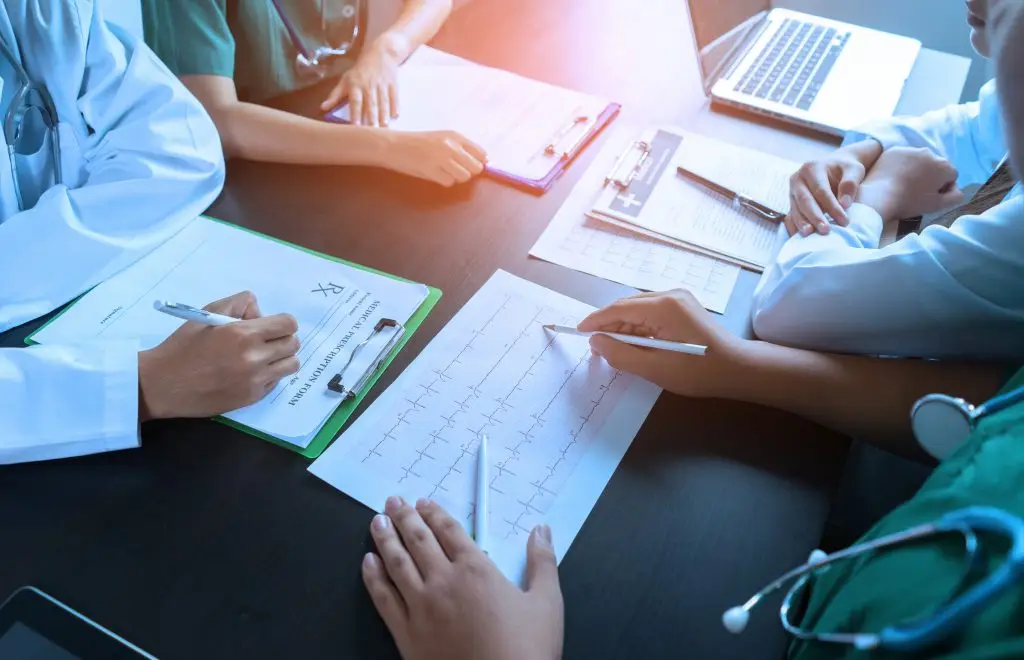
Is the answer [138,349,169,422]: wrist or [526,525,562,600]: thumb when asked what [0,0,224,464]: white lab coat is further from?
[526,525,562,600]: thumb

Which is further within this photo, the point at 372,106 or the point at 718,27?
the point at 718,27

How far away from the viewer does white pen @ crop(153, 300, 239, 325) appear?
2.05ft

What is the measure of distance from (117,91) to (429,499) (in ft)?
2.16

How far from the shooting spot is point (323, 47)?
120cm

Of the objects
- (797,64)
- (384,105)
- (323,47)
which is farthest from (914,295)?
(323,47)

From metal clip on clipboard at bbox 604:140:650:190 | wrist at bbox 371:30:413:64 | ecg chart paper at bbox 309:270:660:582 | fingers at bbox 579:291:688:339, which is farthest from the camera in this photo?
wrist at bbox 371:30:413:64

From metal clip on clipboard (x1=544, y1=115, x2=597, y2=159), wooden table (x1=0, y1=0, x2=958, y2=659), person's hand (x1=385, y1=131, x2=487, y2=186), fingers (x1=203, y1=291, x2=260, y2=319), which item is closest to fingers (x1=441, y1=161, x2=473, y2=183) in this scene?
person's hand (x1=385, y1=131, x2=487, y2=186)

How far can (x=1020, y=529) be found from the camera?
354 millimetres

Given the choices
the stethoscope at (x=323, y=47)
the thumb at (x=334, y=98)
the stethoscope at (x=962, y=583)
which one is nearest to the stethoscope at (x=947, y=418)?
the stethoscope at (x=962, y=583)

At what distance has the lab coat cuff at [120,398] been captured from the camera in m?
0.61

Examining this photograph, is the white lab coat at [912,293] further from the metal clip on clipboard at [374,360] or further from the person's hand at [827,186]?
the metal clip on clipboard at [374,360]

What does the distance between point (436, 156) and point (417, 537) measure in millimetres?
564

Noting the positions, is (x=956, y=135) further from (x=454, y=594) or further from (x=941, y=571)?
(x=454, y=594)

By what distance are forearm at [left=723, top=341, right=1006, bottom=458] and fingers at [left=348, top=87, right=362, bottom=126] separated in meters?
0.69
